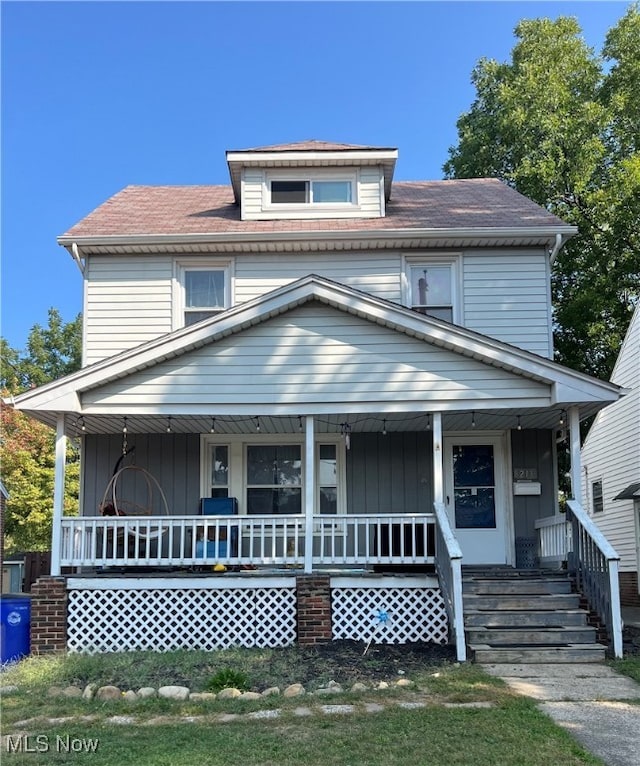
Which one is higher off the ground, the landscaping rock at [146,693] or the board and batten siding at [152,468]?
the board and batten siding at [152,468]

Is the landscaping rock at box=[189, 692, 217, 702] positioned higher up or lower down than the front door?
lower down

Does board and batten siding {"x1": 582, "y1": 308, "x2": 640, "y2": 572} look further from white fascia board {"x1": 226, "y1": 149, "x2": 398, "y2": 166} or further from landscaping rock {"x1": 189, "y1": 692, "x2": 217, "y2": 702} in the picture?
landscaping rock {"x1": 189, "y1": 692, "x2": 217, "y2": 702}

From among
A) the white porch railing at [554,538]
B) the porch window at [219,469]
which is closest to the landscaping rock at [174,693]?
the porch window at [219,469]

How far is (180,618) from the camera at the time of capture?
10.3 meters

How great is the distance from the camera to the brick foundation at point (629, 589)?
57.7ft

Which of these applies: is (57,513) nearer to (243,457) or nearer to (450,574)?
(243,457)

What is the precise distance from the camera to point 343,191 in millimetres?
14094

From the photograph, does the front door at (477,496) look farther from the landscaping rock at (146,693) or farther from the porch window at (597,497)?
the porch window at (597,497)

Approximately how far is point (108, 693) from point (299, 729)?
7.47ft

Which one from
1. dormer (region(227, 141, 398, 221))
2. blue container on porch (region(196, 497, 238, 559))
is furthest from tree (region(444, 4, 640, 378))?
blue container on porch (region(196, 497, 238, 559))

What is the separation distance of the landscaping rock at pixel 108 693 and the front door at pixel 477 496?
20.2 feet

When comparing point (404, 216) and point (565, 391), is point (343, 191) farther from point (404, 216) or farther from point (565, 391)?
point (565, 391)

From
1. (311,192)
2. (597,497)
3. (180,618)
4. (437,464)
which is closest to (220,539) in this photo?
(180,618)

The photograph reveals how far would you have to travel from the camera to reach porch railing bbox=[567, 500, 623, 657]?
30.1 feet
